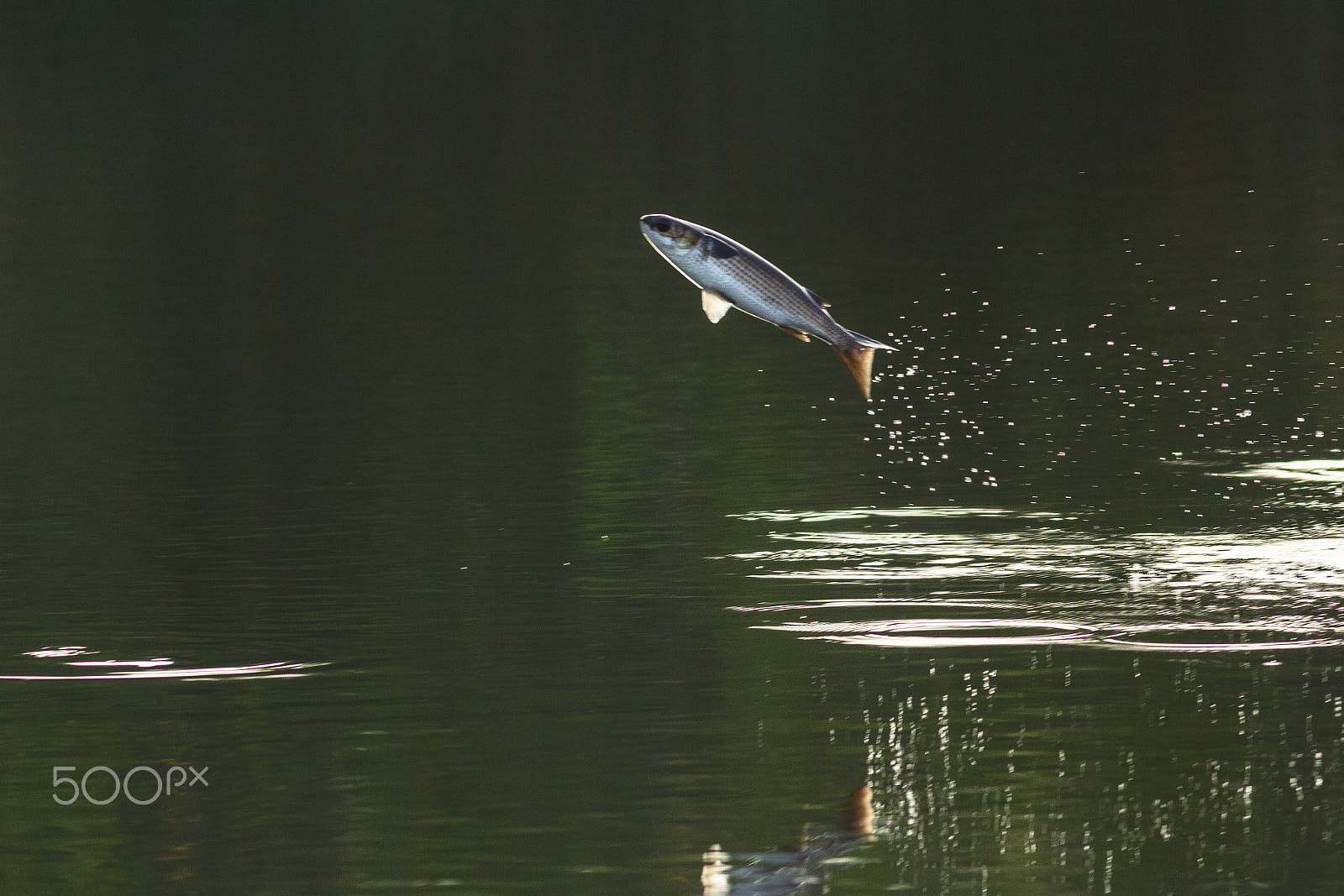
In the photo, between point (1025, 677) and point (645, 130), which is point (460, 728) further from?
point (645, 130)

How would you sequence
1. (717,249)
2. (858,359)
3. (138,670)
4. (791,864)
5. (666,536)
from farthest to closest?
(666,536)
(138,670)
(858,359)
(717,249)
(791,864)

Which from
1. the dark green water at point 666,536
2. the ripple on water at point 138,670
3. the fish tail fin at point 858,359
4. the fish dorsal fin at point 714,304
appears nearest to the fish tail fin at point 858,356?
the fish tail fin at point 858,359

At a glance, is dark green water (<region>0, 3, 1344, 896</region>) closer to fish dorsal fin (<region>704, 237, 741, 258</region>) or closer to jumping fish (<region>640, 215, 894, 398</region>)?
jumping fish (<region>640, 215, 894, 398</region>)

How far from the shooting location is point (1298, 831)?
9.28 meters

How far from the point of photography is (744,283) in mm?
10344

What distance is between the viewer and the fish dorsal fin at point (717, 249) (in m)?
10.3

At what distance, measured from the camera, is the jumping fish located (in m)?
10.2

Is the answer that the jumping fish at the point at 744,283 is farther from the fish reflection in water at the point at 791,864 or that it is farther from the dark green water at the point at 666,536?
the fish reflection in water at the point at 791,864

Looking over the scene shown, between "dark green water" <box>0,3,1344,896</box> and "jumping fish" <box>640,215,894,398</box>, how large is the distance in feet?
4.92

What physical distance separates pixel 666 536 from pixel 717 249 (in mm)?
4481

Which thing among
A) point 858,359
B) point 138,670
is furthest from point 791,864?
point 138,670

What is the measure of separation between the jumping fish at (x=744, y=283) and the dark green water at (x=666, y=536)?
150 centimetres

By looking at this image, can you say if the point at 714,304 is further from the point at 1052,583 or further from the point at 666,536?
the point at 666,536

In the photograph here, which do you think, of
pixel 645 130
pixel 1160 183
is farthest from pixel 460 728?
pixel 645 130
